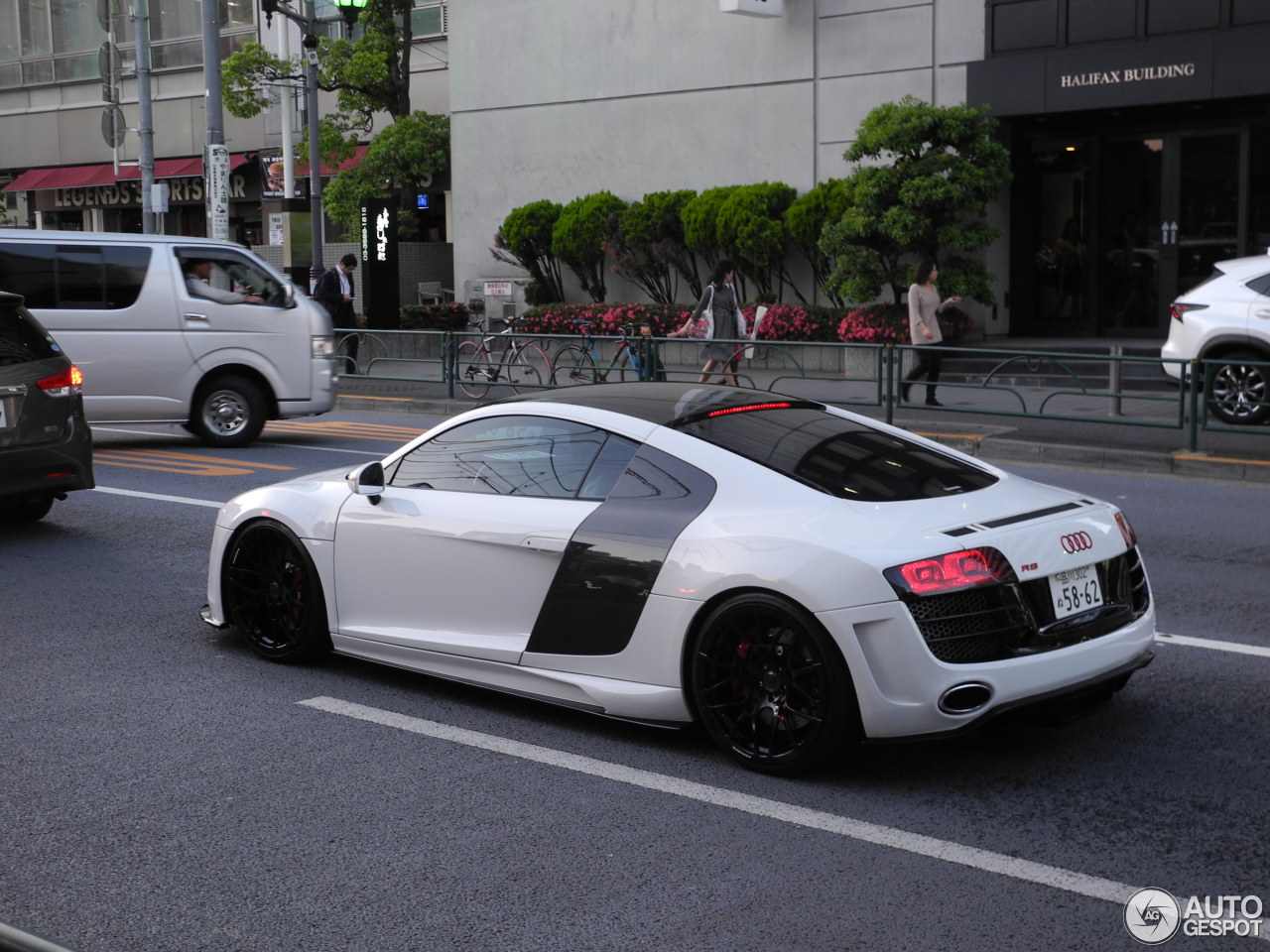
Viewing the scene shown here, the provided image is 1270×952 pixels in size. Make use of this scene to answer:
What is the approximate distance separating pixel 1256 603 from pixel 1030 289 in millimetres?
16616

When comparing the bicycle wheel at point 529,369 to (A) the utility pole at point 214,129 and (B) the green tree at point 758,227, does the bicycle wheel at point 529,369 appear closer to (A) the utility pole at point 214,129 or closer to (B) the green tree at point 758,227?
(A) the utility pole at point 214,129

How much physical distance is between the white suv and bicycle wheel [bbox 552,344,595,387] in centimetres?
681

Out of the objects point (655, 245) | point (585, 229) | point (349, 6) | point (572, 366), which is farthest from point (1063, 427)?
point (585, 229)

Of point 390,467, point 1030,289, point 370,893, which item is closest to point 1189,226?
point 1030,289

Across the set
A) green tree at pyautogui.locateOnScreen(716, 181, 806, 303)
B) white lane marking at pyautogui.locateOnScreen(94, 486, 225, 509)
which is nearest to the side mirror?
white lane marking at pyautogui.locateOnScreen(94, 486, 225, 509)

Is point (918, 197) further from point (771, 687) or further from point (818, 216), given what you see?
point (771, 687)

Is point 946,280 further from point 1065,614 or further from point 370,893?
point 370,893

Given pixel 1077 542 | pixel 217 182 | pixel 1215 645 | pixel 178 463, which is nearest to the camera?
pixel 1077 542

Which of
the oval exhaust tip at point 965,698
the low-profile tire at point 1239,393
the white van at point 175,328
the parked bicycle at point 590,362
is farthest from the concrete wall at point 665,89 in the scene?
the oval exhaust tip at point 965,698

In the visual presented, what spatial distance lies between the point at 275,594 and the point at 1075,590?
357cm

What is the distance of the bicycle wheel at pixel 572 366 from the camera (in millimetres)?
18344

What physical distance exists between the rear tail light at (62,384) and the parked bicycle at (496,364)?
361 inches

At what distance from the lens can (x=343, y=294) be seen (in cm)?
2373

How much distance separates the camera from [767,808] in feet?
15.9
